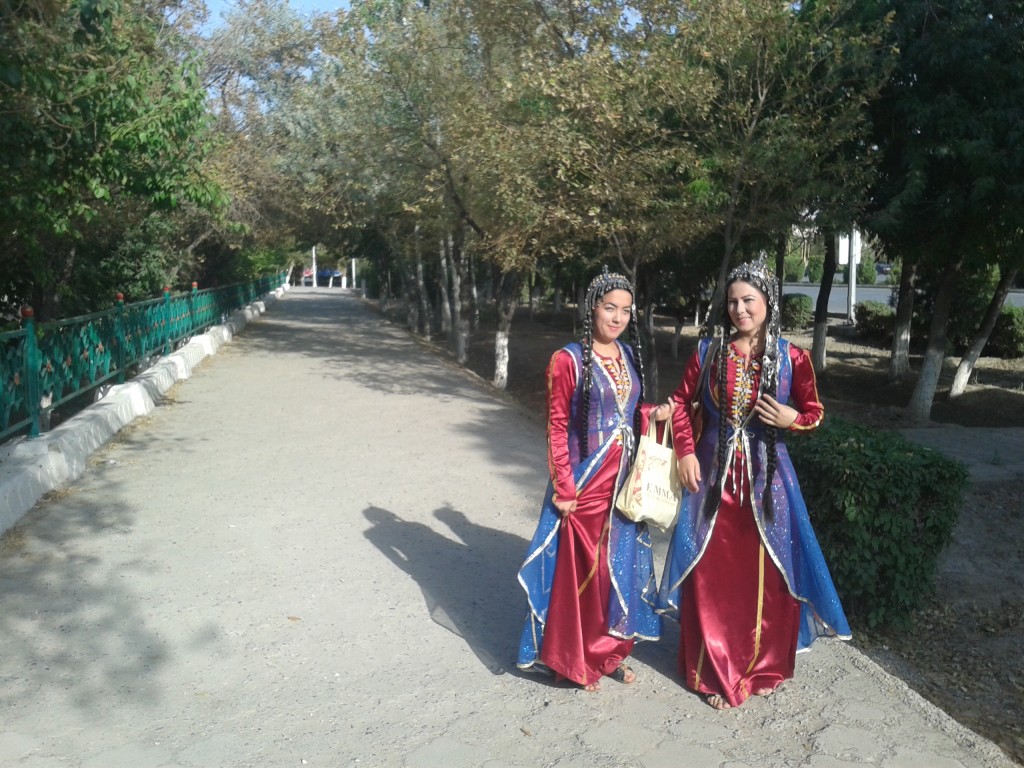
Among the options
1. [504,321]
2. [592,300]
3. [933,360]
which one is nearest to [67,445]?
[592,300]

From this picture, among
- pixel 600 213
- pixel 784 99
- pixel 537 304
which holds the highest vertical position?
pixel 784 99

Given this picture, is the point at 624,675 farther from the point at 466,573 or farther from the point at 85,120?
the point at 85,120

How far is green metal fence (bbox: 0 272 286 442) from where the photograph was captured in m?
7.41

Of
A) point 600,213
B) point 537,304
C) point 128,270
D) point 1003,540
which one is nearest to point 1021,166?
point 600,213

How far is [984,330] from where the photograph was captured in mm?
15320

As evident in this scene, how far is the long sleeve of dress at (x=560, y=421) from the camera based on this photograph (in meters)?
3.96

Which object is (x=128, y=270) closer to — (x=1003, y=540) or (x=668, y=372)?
(x=668, y=372)

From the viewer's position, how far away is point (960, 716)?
4867 millimetres

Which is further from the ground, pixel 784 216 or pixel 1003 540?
pixel 784 216

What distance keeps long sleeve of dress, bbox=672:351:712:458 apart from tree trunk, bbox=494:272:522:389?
1191 centimetres

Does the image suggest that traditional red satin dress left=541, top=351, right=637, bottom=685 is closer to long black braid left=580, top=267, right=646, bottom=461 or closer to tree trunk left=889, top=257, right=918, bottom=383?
long black braid left=580, top=267, right=646, bottom=461

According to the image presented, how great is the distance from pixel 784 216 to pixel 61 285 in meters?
9.63

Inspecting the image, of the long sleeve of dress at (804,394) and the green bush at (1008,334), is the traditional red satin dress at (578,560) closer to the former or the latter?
the long sleeve of dress at (804,394)

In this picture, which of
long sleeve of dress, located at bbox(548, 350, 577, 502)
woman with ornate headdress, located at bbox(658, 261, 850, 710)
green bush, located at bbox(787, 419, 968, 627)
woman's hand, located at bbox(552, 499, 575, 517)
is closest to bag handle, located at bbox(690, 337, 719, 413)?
woman with ornate headdress, located at bbox(658, 261, 850, 710)
